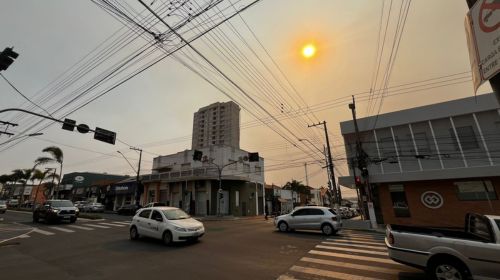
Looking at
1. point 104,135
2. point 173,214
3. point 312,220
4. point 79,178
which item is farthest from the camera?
point 79,178

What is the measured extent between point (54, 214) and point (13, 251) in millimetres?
11143

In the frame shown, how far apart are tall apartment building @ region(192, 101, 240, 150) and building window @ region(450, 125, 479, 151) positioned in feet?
215

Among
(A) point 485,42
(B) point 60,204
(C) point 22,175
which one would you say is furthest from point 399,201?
(C) point 22,175

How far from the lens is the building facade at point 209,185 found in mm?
34509

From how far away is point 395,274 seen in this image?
6406mm

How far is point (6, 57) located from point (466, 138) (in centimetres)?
2680

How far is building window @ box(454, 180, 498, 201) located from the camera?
17047 mm

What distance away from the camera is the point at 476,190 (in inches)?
687

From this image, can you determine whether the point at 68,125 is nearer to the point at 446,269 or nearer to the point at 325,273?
the point at 325,273

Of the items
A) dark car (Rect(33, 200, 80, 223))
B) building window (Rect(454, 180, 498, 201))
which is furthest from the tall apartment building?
building window (Rect(454, 180, 498, 201))

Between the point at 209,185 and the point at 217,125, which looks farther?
the point at 217,125

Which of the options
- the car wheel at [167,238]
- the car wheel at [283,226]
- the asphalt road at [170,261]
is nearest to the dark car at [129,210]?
the asphalt road at [170,261]

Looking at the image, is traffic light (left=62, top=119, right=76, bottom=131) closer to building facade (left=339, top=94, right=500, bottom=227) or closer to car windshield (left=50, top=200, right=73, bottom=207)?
car windshield (left=50, top=200, right=73, bottom=207)

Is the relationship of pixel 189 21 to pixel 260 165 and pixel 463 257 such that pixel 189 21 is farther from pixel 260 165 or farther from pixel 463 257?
pixel 260 165
